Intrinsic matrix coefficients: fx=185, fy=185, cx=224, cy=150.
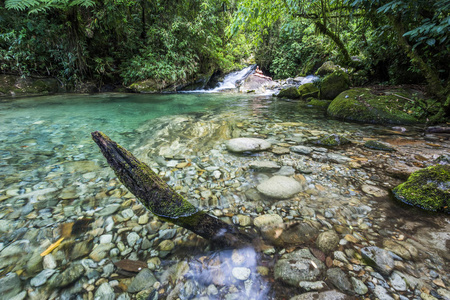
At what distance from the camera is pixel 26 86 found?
29.0 ft

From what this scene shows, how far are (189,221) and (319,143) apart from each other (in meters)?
2.56

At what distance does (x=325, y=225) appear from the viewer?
4.78ft

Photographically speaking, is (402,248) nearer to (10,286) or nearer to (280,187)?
(280,187)

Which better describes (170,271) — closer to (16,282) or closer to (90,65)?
(16,282)

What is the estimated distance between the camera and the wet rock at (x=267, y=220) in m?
1.50

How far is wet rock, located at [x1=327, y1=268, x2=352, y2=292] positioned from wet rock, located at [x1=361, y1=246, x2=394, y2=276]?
8.6 inches

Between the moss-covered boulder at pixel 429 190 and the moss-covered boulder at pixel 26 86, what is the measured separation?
43.0 feet

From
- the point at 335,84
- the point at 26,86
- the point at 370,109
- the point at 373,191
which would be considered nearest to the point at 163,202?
the point at 373,191

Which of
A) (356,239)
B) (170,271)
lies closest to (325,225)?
(356,239)

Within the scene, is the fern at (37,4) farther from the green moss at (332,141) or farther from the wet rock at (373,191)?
the wet rock at (373,191)

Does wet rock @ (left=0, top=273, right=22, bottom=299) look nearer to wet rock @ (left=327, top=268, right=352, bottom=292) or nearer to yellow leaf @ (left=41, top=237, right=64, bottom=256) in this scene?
yellow leaf @ (left=41, top=237, right=64, bottom=256)

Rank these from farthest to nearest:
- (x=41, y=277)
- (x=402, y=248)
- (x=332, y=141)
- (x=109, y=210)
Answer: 1. (x=332, y=141)
2. (x=109, y=210)
3. (x=402, y=248)
4. (x=41, y=277)

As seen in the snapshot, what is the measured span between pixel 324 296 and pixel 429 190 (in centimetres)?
140

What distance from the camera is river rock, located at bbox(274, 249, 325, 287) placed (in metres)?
1.08
